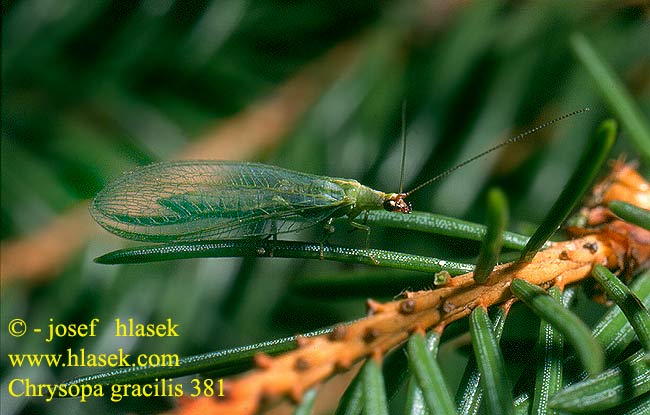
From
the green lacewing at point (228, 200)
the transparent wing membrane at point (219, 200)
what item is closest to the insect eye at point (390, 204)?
the green lacewing at point (228, 200)

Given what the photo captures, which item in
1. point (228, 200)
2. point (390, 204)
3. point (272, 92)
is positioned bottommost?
point (390, 204)

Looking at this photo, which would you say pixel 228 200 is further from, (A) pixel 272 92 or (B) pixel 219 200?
(A) pixel 272 92

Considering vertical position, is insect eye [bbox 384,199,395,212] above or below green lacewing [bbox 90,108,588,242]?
below

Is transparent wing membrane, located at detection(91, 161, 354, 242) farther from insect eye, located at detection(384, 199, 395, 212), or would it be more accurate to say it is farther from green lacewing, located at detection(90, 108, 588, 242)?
insect eye, located at detection(384, 199, 395, 212)

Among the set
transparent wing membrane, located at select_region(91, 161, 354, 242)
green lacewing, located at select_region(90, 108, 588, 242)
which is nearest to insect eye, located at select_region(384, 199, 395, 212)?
green lacewing, located at select_region(90, 108, 588, 242)

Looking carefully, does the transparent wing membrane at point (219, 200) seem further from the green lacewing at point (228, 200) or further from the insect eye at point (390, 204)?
the insect eye at point (390, 204)

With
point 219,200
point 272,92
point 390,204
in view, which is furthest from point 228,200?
point 390,204
